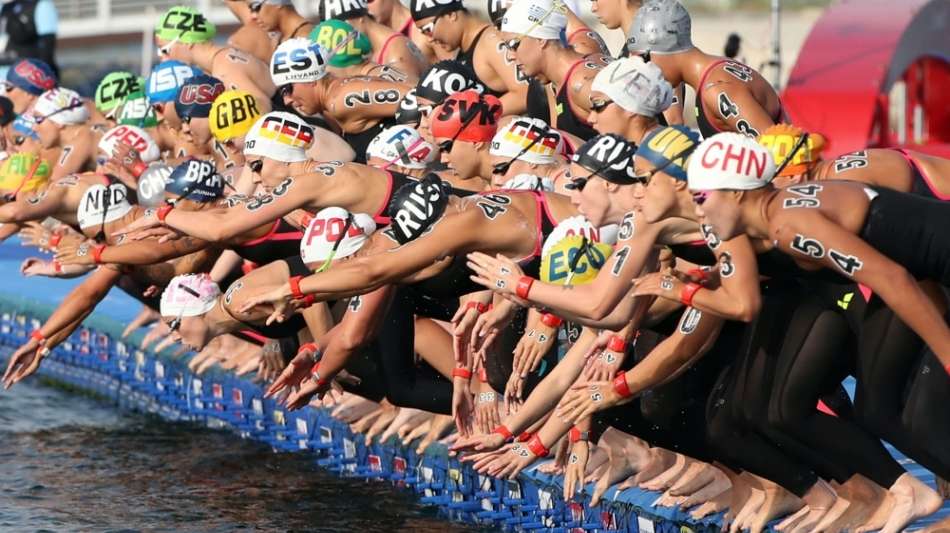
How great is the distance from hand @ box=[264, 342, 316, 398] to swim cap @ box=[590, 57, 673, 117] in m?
1.87

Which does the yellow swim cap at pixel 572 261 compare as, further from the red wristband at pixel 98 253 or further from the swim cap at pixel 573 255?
the red wristband at pixel 98 253

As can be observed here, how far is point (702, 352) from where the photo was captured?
6758 millimetres

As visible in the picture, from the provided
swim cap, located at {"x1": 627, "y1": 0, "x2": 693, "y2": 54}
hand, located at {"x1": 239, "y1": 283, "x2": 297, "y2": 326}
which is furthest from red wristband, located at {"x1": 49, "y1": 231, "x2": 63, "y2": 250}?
swim cap, located at {"x1": 627, "y1": 0, "x2": 693, "y2": 54}

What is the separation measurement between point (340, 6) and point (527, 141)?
3.50 m

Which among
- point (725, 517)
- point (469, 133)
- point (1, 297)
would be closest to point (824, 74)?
point (1, 297)

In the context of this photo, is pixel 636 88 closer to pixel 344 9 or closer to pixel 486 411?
pixel 486 411

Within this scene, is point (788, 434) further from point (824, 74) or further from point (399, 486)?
point (824, 74)

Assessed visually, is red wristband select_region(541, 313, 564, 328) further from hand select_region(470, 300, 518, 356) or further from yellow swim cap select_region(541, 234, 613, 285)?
yellow swim cap select_region(541, 234, 613, 285)

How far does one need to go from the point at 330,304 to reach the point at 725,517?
9.24 ft

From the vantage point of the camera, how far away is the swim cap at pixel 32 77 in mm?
13555

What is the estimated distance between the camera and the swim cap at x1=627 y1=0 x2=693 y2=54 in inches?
341

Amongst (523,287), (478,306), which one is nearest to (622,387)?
(523,287)

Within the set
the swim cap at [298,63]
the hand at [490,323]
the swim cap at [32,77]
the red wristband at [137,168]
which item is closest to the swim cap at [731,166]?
the hand at [490,323]

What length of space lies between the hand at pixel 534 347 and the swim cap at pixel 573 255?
41cm
